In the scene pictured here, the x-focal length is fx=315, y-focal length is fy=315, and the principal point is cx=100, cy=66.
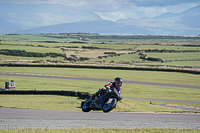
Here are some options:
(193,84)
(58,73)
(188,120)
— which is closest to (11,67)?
(58,73)

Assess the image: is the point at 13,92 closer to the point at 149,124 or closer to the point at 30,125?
the point at 30,125

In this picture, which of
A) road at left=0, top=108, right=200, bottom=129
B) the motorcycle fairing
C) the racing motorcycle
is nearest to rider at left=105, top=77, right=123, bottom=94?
the racing motorcycle

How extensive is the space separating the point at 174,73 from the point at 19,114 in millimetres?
59319

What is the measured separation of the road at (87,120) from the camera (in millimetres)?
20945

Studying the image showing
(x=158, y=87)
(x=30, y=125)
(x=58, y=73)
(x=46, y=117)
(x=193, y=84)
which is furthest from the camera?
(x=58, y=73)

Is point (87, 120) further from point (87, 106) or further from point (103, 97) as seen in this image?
point (103, 97)

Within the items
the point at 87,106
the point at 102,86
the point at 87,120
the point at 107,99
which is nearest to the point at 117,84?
the point at 107,99

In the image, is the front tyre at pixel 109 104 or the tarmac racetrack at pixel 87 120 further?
the tarmac racetrack at pixel 87 120

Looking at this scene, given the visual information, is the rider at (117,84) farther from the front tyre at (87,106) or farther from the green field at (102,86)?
the green field at (102,86)

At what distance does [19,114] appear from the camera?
24703 millimetres

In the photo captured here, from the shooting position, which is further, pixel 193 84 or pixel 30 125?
pixel 193 84

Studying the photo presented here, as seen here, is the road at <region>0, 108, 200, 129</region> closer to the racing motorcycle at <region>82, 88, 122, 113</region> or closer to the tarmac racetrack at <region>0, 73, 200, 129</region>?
the tarmac racetrack at <region>0, 73, 200, 129</region>

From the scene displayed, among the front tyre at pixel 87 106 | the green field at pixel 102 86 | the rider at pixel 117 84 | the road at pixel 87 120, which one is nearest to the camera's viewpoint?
the rider at pixel 117 84

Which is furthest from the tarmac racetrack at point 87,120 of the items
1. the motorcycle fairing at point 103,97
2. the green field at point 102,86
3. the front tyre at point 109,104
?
the green field at point 102,86
